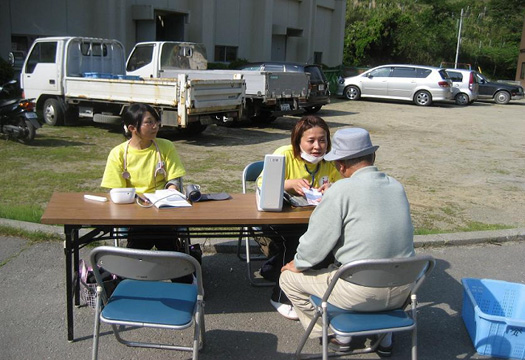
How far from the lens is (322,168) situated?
429 centimetres

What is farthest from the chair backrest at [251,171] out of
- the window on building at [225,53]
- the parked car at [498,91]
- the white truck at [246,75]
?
the parked car at [498,91]

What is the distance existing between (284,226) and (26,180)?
16.9ft

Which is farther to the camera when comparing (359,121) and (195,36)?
(195,36)

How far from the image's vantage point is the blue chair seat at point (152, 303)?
2955 millimetres

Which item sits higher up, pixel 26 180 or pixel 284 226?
pixel 284 226

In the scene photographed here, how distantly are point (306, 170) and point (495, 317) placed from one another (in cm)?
170

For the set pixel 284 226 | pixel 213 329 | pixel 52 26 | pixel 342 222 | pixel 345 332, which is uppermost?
pixel 52 26

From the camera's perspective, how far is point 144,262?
280 cm

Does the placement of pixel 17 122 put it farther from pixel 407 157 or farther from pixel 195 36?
pixel 195 36

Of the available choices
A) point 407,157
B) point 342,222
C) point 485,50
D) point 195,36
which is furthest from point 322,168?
point 485,50

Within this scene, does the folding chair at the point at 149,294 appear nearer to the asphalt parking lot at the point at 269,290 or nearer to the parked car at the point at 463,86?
the asphalt parking lot at the point at 269,290

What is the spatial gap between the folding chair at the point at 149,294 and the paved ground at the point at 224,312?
460mm

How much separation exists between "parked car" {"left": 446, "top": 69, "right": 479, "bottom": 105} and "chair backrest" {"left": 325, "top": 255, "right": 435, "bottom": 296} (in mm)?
22850

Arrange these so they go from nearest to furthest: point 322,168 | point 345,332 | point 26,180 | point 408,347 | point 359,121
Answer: point 345,332, point 408,347, point 322,168, point 26,180, point 359,121
